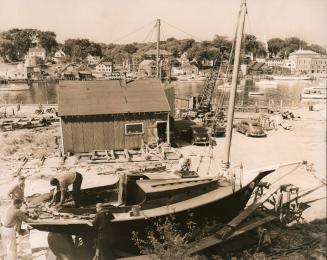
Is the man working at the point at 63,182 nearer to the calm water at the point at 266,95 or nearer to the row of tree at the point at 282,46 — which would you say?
the calm water at the point at 266,95

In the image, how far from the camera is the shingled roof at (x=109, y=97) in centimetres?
2330

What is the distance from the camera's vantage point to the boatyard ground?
17328 mm

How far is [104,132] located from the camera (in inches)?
933

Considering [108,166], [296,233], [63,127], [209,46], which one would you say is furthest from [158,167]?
[209,46]

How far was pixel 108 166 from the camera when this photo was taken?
2095 cm

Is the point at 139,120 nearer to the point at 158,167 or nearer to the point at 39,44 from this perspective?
the point at 158,167

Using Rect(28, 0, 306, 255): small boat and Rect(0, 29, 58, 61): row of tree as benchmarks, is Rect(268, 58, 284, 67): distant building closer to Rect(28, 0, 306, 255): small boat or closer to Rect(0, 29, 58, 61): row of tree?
Rect(0, 29, 58, 61): row of tree

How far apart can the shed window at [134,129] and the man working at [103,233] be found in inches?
526

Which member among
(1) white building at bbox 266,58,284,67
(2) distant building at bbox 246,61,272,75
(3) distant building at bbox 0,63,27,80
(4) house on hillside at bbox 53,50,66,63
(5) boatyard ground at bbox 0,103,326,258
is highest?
(4) house on hillside at bbox 53,50,66,63

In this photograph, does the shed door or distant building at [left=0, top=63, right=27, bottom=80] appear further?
distant building at [left=0, top=63, right=27, bottom=80]

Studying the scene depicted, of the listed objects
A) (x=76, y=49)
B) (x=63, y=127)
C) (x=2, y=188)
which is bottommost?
(x=2, y=188)

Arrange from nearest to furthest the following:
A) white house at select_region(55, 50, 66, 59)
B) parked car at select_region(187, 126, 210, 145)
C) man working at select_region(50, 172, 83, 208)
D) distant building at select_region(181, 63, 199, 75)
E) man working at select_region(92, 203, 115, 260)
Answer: man working at select_region(92, 203, 115, 260) → man working at select_region(50, 172, 83, 208) → parked car at select_region(187, 126, 210, 145) → distant building at select_region(181, 63, 199, 75) → white house at select_region(55, 50, 66, 59)

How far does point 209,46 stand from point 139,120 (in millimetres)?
144384

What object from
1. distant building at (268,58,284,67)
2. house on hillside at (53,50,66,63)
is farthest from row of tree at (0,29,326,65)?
distant building at (268,58,284,67)
